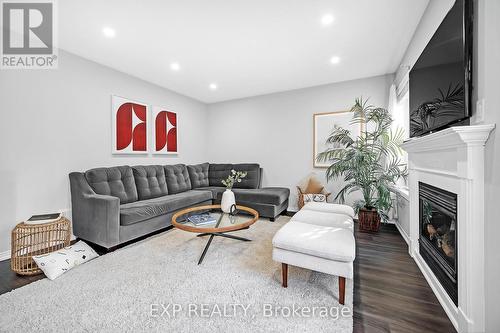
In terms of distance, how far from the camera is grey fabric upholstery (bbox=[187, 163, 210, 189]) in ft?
15.3

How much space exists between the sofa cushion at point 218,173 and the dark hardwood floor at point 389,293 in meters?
3.10

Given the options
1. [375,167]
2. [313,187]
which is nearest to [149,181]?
[313,187]

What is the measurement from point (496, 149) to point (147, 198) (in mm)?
3906

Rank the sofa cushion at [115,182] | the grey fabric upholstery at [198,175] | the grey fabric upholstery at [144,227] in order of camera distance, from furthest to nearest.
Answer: the grey fabric upholstery at [198,175], the sofa cushion at [115,182], the grey fabric upholstery at [144,227]

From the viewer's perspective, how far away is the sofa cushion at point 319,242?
1564 millimetres

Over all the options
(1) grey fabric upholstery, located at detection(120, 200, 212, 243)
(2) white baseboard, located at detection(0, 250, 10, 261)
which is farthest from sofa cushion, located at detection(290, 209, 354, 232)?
(2) white baseboard, located at detection(0, 250, 10, 261)

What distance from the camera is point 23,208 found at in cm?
248

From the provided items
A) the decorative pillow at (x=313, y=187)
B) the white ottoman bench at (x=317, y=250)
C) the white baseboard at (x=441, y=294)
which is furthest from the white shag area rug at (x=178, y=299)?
the decorative pillow at (x=313, y=187)

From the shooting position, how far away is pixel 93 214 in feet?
8.36

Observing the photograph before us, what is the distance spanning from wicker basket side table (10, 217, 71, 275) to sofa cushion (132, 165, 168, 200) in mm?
1110

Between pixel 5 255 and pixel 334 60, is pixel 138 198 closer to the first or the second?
pixel 5 255

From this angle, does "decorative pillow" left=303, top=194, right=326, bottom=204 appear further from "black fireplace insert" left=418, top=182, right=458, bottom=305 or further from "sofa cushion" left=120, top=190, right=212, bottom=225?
"sofa cushion" left=120, top=190, right=212, bottom=225

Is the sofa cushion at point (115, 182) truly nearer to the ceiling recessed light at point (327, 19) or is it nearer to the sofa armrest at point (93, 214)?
the sofa armrest at point (93, 214)

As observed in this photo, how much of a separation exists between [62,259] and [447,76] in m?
3.70
